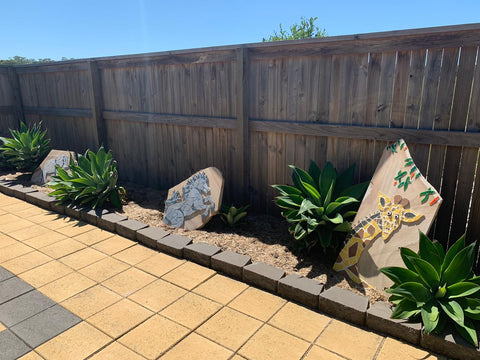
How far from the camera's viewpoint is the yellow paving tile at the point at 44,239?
3.47 metres

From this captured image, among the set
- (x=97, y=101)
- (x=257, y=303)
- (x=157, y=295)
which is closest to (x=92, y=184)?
(x=97, y=101)

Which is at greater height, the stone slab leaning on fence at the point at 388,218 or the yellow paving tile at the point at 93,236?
the stone slab leaning on fence at the point at 388,218

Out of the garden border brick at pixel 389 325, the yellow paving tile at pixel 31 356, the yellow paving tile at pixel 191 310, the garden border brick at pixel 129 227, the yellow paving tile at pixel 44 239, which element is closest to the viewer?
the yellow paving tile at pixel 31 356

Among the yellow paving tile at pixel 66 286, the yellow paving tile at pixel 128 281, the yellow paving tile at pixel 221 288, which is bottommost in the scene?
the yellow paving tile at pixel 221 288

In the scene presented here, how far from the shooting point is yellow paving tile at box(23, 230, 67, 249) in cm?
347

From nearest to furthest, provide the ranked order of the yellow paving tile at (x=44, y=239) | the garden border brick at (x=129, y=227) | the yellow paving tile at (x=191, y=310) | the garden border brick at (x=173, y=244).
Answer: the yellow paving tile at (x=191, y=310), the garden border brick at (x=173, y=244), the yellow paving tile at (x=44, y=239), the garden border brick at (x=129, y=227)

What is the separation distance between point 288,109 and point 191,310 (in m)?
2.18

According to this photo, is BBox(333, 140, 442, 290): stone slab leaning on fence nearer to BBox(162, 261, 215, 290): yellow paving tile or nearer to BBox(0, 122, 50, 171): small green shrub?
BBox(162, 261, 215, 290): yellow paving tile

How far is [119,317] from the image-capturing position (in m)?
2.34

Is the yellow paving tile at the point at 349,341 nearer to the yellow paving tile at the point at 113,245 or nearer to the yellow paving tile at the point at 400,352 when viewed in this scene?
the yellow paving tile at the point at 400,352

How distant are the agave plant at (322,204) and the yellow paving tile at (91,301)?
156 cm

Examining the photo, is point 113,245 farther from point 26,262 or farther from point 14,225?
point 14,225

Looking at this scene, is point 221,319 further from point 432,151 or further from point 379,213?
point 432,151

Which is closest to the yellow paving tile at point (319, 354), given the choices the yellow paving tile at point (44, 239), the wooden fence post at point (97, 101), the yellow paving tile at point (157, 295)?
the yellow paving tile at point (157, 295)
